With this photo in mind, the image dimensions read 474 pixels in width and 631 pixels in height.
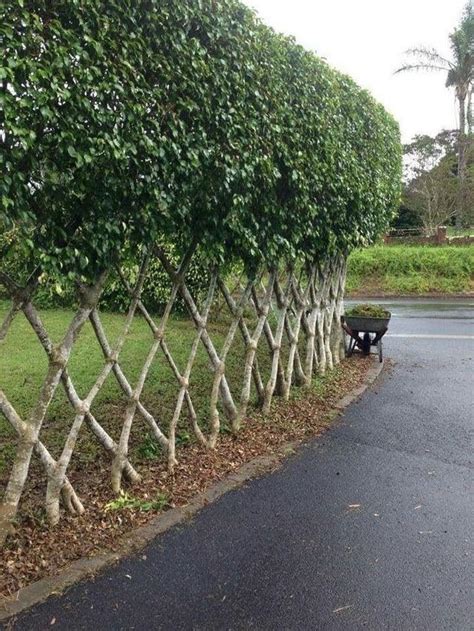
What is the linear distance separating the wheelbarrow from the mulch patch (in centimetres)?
213

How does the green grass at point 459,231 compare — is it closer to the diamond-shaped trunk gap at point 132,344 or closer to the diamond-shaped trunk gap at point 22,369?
the diamond-shaped trunk gap at point 132,344

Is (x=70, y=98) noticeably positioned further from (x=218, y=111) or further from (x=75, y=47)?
(x=218, y=111)

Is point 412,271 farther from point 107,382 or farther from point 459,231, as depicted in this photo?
point 107,382

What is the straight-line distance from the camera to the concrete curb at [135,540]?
2.37 meters

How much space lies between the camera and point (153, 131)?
9.14 ft

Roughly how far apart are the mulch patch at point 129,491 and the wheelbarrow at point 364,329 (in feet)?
7.00

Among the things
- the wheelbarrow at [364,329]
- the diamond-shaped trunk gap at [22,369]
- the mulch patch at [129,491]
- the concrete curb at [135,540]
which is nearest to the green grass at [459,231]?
the wheelbarrow at [364,329]

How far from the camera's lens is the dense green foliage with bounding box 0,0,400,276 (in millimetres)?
2248

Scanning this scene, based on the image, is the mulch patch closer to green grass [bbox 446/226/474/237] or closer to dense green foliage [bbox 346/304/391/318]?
dense green foliage [bbox 346/304/391/318]

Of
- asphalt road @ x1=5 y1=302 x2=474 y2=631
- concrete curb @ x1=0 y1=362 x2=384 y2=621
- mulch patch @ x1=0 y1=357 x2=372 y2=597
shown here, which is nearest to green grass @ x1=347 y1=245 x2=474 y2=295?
mulch patch @ x1=0 y1=357 x2=372 y2=597

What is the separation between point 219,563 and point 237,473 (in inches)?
42.7

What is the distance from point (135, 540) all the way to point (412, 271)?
61.0 ft

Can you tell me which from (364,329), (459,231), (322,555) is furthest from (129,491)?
(459,231)

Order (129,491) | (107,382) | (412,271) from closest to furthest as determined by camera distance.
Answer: (129,491) < (107,382) < (412,271)
